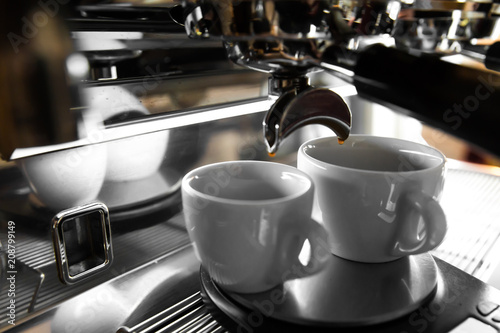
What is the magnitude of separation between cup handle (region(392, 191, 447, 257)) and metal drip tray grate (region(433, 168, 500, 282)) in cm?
2

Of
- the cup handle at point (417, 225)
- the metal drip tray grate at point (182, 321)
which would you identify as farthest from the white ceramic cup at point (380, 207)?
the metal drip tray grate at point (182, 321)

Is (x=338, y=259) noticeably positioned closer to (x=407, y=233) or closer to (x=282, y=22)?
(x=407, y=233)

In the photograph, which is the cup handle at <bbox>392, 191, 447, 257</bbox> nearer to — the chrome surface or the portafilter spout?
the portafilter spout

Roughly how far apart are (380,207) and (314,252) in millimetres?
55

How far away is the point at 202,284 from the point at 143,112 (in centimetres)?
15

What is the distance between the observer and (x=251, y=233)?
258 millimetres

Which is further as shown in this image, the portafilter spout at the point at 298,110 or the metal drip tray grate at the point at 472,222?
the metal drip tray grate at the point at 472,222

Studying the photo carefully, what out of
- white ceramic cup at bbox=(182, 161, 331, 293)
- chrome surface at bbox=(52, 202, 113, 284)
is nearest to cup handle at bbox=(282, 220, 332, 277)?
white ceramic cup at bbox=(182, 161, 331, 293)

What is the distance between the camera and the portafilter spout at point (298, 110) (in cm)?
24

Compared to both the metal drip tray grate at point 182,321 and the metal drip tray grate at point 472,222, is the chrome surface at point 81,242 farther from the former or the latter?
the metal drip tray grate at point 472,222

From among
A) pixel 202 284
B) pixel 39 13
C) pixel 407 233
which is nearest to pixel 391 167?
pixel 407 233

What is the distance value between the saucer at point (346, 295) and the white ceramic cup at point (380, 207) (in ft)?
0.05

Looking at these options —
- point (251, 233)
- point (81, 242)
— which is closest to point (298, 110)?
point (251, 233)

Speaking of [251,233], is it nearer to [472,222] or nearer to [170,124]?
[170,124]
